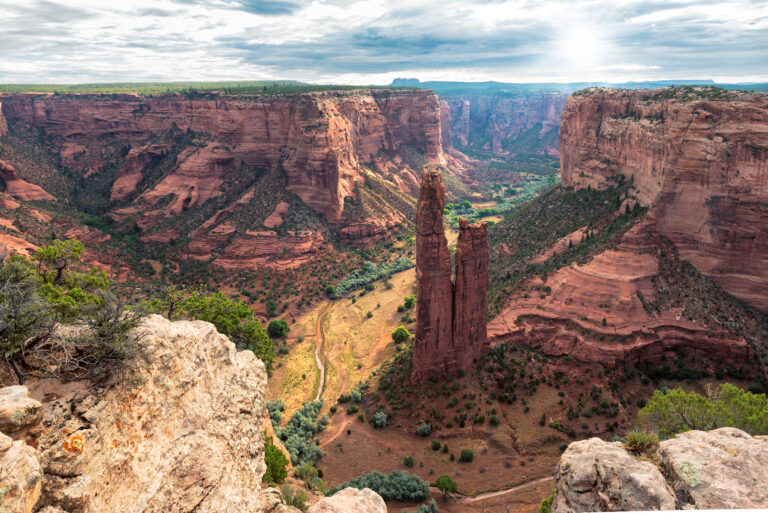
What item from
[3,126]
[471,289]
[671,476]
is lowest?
[471,289]

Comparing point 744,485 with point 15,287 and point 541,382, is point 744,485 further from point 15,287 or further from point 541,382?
point 541,382

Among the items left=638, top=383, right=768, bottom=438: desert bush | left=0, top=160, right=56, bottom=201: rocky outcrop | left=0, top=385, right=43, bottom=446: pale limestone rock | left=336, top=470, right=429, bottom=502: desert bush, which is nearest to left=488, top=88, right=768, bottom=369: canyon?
left=638, top=383, right=768, bottom=438: desert bush

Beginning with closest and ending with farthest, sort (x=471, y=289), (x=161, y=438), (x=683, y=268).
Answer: (x=161, y=438) < (x=471, y=289) < (x=683, y=268)

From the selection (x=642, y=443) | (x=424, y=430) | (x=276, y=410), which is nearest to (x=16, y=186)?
(x=276, y=410)

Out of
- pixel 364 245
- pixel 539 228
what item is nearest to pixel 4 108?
pixel 364 245

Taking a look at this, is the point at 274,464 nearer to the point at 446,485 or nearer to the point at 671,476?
the point at 446,485

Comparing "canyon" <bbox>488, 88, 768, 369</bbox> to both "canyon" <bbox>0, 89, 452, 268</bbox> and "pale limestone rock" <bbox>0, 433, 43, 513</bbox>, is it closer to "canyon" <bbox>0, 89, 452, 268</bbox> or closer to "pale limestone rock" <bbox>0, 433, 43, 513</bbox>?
"pale limestone rock" <bbox>0, 433, 43, 513</bbox>

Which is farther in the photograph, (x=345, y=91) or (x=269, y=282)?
(x=345, y=91)
